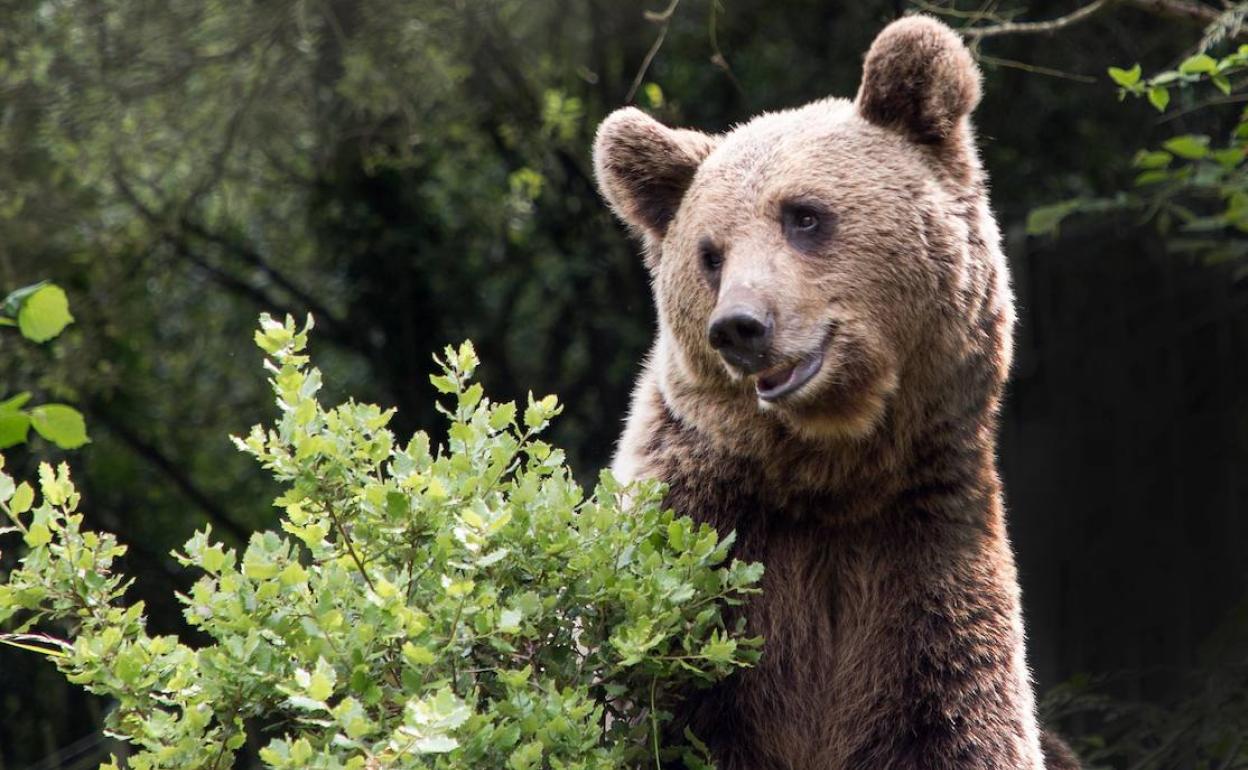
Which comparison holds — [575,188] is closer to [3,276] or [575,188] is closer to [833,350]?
[3,276]

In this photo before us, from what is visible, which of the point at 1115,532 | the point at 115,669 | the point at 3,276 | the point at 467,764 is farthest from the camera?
the point at 3,276

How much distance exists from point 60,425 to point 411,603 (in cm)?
81

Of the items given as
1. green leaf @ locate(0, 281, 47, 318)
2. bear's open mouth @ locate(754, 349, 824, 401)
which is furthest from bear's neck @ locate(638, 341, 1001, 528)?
green leaf @ locate(0, 281, 47, 318)

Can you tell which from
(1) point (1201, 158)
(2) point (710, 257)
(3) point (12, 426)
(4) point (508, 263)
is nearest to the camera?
(3) point (12, 426)

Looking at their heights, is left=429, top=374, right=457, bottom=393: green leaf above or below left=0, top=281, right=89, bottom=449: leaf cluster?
above

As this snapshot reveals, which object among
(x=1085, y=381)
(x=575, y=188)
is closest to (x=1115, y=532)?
(x=1085, y=381)

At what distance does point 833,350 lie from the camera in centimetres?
310

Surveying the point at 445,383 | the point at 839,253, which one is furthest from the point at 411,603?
the point at 839,253

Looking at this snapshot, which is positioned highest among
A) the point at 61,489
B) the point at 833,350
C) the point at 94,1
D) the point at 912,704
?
the point at 833,350

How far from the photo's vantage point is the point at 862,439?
317 cm

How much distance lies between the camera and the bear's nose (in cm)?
292

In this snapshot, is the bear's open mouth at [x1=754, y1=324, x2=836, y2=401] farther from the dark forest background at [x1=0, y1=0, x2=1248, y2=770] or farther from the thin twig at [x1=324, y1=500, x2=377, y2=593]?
the dark forest background at [x1=0, y1=0, x2=1248, y2=770]

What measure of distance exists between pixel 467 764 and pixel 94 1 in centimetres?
564

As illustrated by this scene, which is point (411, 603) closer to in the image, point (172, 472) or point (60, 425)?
point (60, 425)
